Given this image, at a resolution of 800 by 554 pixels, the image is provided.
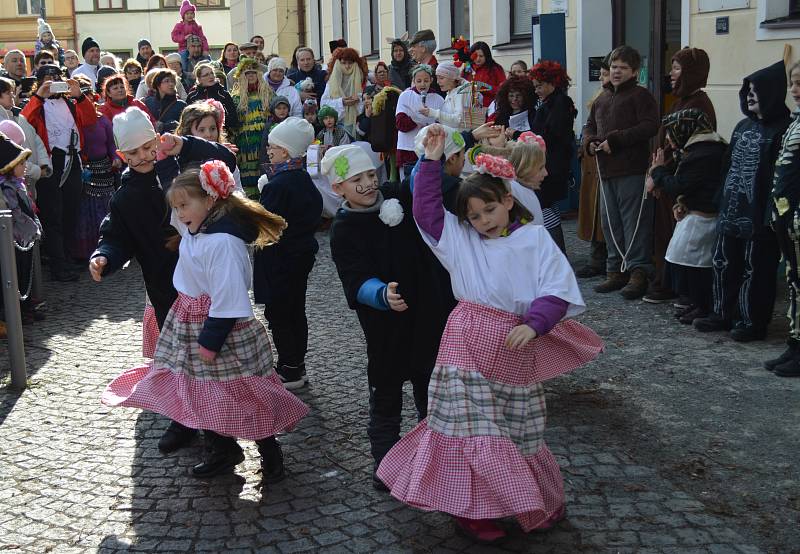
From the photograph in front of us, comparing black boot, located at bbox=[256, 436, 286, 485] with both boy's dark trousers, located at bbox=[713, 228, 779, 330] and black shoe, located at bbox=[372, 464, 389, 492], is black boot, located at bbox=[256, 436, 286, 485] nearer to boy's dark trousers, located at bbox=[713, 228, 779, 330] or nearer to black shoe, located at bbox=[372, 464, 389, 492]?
black shoe, located at bbox=[372, 464, 389, 492]

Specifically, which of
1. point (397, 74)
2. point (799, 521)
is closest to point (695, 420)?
point (799, 521)

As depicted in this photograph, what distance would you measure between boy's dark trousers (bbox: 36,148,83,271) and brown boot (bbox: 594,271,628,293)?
529 cm

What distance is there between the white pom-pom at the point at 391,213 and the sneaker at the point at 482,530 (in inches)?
50.3

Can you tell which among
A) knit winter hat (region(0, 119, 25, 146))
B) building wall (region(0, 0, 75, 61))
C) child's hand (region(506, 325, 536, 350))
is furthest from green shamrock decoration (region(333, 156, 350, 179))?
building wall (region(0, 0, 75, 61))

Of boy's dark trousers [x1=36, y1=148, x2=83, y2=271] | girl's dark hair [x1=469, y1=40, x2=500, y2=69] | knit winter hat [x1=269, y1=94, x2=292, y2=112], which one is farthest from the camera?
knit winter hat [x1=269, y1=94, x2=292, y2=112]

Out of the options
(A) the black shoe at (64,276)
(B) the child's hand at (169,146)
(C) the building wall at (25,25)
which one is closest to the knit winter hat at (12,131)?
(A) the black shoe at (64,276)

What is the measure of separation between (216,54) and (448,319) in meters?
47.6

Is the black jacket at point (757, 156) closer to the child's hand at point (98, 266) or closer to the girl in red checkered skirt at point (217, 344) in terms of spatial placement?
the girl in red checkered skirt at point (217, 344)

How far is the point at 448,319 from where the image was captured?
444cm

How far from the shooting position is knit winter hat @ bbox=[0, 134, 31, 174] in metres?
8.23

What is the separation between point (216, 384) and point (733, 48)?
248 inches

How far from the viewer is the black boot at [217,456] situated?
16.9 feet

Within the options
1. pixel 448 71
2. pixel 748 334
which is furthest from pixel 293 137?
pixel 448 71

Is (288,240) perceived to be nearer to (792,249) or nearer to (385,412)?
(385,412)
